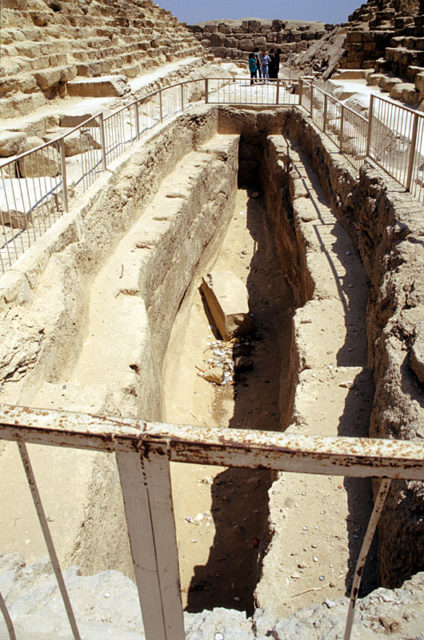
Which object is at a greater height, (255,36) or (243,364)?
(255,36)

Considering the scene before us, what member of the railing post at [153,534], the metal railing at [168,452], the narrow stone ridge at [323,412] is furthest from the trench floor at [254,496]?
the metal railing at [168,452]

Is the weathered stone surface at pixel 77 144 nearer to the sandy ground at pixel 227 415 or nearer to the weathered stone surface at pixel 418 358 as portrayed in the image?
the sandy ground at pixel 227 415

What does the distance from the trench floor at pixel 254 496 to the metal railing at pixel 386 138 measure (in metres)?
1.28

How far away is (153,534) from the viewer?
143 centimetres

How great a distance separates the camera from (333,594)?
3010mm

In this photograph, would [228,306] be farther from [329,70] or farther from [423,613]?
[329,70]

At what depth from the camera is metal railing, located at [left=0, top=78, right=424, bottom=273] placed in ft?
17.9

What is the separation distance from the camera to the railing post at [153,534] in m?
1.31

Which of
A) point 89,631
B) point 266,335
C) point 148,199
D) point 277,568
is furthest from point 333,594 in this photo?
point 148,199

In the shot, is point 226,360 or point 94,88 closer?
point 226,360

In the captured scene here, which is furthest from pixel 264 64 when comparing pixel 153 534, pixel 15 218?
pixel 153 534

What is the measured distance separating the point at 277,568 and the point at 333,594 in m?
0.38

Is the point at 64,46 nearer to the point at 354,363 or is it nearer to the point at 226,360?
the point at 226,360

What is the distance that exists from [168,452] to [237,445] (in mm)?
167
